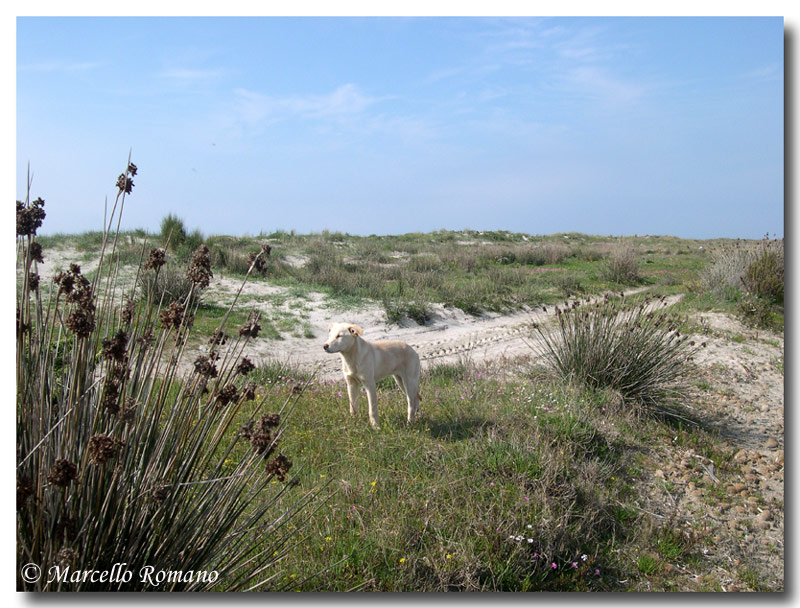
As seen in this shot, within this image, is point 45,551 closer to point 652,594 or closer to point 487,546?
point 487,546

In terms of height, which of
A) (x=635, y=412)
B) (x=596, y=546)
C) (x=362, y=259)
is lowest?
(x=596, y=546)

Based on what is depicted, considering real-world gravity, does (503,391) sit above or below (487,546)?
above

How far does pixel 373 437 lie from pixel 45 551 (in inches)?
122

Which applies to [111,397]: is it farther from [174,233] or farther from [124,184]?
[174,233]

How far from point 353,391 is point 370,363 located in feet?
1.29

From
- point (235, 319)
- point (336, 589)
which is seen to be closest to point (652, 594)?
point (336, 589)

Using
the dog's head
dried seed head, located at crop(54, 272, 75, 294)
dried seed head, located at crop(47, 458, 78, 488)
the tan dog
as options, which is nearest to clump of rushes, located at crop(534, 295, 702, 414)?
the tan dog

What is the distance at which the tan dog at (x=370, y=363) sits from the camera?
5.02 metres

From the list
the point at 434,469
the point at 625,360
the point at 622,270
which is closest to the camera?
the point at 434,469

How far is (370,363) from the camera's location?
5281 mm

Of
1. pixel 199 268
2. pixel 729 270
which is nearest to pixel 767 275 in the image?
pixel 729 270

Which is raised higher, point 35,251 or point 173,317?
point 35,251

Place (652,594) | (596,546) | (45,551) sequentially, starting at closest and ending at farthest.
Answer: (45,551) < (652,594) < (596,546)
